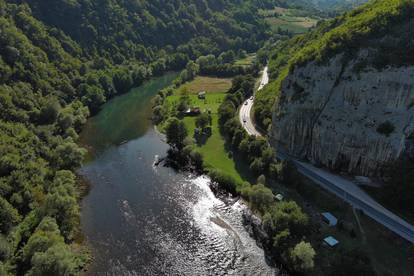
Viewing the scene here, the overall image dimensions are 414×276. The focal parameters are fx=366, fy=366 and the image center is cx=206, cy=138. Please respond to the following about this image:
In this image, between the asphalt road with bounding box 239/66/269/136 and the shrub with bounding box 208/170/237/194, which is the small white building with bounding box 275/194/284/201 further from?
the asphalt road with bounding box 239/66/269/136

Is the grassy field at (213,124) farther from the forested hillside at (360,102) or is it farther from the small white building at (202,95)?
the forested hillside at (360,102)

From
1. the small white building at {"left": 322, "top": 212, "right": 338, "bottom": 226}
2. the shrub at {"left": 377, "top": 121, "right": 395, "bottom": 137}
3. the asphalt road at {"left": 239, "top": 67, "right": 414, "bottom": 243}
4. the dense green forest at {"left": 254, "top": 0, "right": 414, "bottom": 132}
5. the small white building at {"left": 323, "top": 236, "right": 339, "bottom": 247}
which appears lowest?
the small white building at {"left": 323, "top": 236, "right": 339, "bottom": 247}

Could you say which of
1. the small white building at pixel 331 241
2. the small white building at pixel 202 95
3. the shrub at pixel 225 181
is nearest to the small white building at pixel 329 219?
the small white building at pixel 331 241

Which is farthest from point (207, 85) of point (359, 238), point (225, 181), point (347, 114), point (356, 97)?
point (359, 238)

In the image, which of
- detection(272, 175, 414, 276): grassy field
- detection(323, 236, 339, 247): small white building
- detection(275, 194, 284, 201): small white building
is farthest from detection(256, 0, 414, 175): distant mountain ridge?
detection(323, 236, 339, 247): small white building

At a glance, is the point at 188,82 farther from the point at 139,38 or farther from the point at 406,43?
the point at 406,43

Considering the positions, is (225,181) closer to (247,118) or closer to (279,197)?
(279,197)
